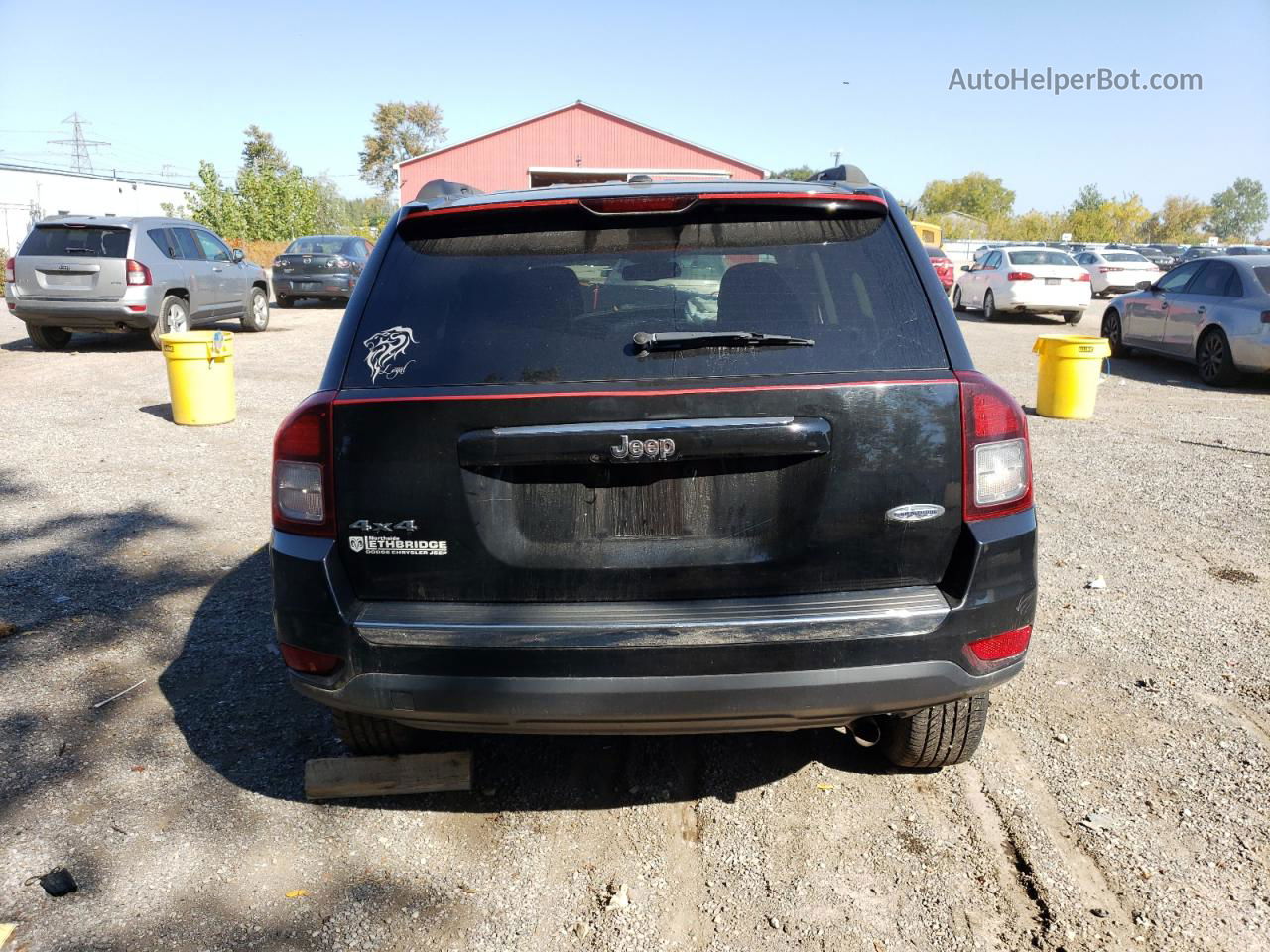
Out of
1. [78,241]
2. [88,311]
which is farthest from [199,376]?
[78,241]

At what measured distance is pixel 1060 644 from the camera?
4527 millimetres

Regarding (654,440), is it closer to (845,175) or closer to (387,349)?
(387,349)

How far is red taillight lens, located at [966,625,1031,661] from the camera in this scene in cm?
272

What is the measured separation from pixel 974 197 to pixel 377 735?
114 metres

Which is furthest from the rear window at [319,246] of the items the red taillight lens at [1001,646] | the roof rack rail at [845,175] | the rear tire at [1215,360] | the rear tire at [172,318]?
the red taillight lens at [1001,646]

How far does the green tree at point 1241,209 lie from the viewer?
483 feet

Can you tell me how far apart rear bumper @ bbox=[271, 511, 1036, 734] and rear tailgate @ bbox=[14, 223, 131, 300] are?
13.1 metres

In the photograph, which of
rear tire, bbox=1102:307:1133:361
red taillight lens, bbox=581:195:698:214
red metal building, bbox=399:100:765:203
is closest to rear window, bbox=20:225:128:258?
red taillight lens, bbox=581:195:698:214

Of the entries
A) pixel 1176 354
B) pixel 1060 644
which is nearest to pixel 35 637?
pixel 1060 644

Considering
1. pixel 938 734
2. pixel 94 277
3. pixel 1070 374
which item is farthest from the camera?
pixel 94 277

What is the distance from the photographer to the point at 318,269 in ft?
73.0

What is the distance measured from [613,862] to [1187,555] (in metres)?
4.33

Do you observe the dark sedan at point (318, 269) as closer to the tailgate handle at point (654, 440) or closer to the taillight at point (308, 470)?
the taillight at point (308, 470)

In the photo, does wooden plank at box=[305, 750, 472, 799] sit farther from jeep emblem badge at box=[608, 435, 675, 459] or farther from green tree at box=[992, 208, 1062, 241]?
green tree at box=[992, 208, 1062, 241]
